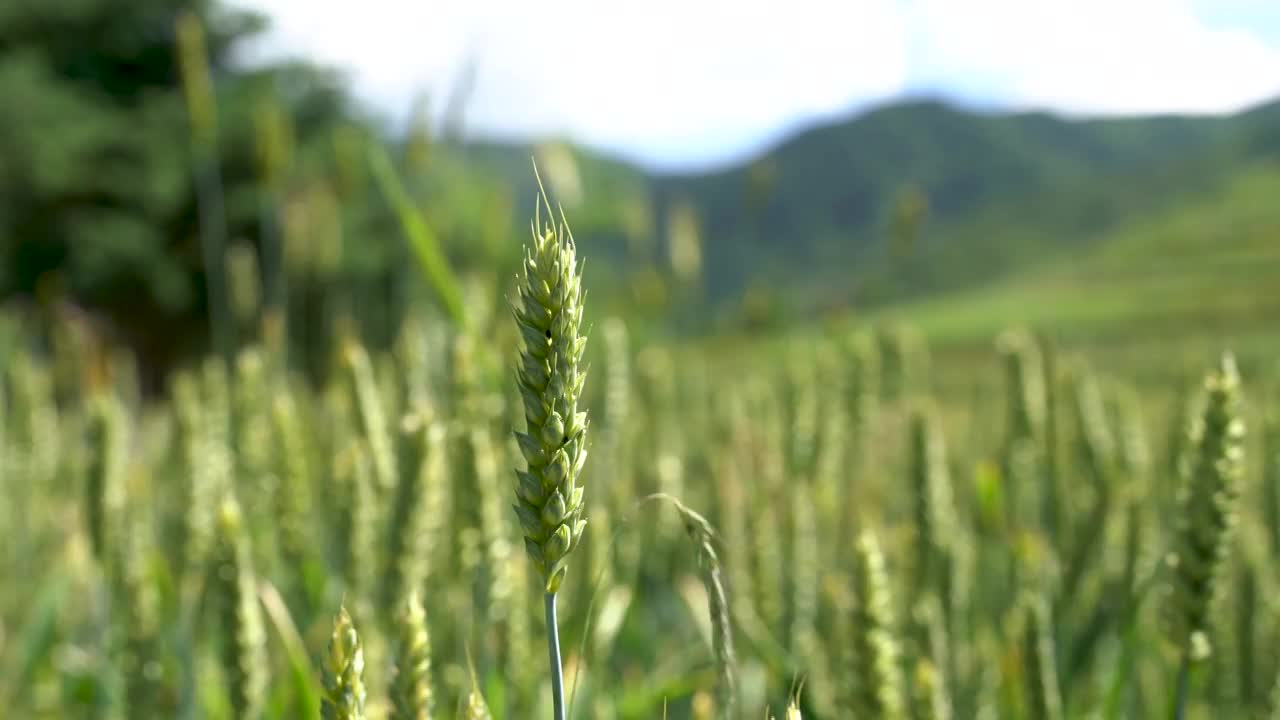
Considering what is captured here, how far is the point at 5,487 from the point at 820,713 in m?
2.77

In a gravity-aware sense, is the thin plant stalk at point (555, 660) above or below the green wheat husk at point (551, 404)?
below

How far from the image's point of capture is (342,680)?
33.7 inches

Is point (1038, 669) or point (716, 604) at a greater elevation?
point (716, 604)

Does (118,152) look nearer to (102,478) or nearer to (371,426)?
(102,478)

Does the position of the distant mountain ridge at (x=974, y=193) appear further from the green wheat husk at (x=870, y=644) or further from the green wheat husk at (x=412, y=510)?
the green wheat husk at (x=412, y=510)

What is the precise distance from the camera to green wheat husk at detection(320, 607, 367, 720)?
846 millimetres

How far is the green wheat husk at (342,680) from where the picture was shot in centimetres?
85

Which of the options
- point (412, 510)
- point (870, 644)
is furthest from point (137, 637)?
point (870, 644)

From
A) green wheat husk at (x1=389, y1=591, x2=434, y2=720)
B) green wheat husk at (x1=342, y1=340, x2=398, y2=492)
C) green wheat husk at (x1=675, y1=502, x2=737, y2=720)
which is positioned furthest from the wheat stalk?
green wheat husk at (x1=342, y1=340, x2=398, y2=492)

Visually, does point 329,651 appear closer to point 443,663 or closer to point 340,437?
point 443,663

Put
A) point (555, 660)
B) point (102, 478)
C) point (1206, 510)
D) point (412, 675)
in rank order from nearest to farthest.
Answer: point (555, 660) → point (412, 675) → point (1206, 510) → point (102, 478)

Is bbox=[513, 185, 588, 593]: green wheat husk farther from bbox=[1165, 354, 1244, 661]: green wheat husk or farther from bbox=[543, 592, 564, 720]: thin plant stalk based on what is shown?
bbox=[1165, 354, 1244, 661]: green wheat husk

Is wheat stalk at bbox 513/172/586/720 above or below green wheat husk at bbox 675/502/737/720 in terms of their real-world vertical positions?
above

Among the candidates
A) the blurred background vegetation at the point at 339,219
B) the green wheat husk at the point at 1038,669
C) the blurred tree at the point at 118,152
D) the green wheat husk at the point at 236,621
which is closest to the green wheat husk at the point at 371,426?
the blurred background vegetation at the point at 339,219
